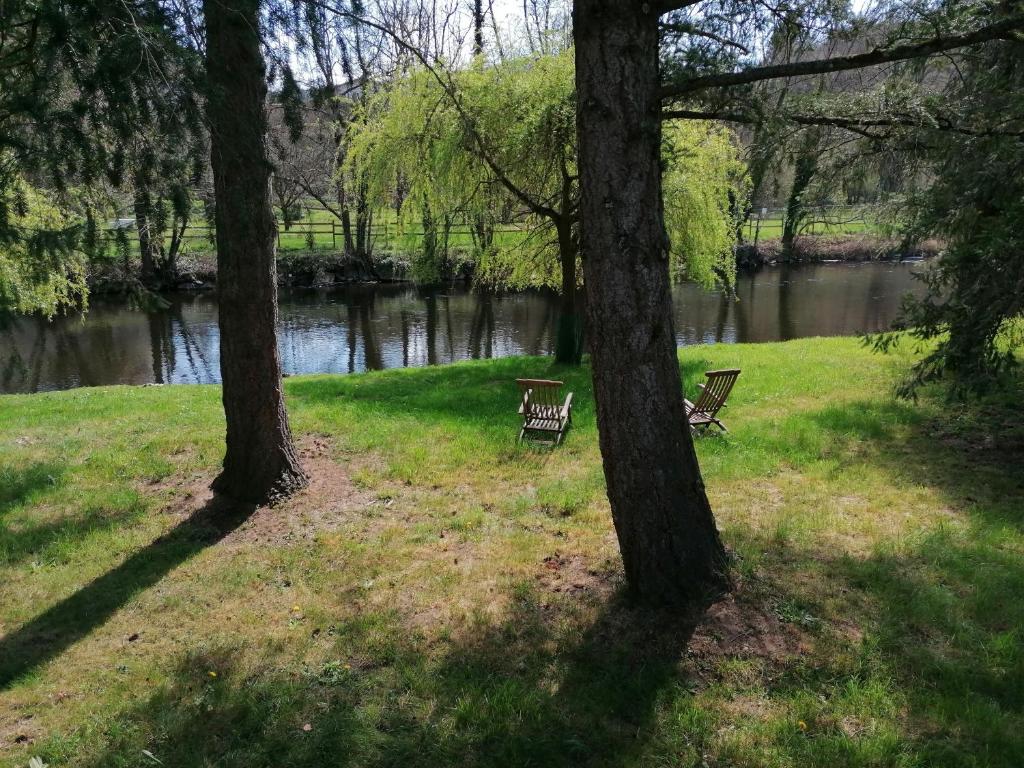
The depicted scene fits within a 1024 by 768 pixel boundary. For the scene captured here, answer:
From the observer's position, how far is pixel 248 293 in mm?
5828

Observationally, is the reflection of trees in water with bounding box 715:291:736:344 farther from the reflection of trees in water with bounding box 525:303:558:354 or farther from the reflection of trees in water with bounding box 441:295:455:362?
the reflection of trees in water with bounding box 441:295:455:362

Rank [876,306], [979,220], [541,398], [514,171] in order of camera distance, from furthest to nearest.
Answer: [876,306] → [514,171] → [541,398] → [979,220]

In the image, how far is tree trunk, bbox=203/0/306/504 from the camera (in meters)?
5.33

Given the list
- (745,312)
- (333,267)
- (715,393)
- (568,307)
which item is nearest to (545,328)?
(745,312)

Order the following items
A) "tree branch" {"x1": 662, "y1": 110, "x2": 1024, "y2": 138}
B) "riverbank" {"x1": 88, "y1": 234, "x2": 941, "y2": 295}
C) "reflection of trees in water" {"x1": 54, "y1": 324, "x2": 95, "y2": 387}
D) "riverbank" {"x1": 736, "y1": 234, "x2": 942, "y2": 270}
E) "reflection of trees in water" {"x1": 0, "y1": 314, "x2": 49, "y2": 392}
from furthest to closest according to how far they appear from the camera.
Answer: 1. "riverbank" {"x1": 736, "y1": 234, "x2": 942, "y2": 270}
2. "riverbank" {"x1": 88, "y1": 234, "x2": 941, "y2": 295}
3. "reflection of trees in water" {"x1": 54, "y1": 324, "x2": 95, "y2": 387}
4. "reflection of trees in water" {"x1": 0, "y1": 314, "x2": 49, "y2": 392}
5. "tree branch" {"x1": 662, "y1": 110, "x2": 1024, "y2": 138}

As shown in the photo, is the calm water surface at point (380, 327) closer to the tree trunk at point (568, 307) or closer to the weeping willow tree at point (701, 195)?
the tree trunk at point (568, 307)

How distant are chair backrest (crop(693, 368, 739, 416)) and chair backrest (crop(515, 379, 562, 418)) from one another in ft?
5.57

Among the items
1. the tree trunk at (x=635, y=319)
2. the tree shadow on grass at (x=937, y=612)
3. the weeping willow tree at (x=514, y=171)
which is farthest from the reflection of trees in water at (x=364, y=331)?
the tree trunk at (x=635, y=319)

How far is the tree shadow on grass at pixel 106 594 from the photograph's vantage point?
171 inches

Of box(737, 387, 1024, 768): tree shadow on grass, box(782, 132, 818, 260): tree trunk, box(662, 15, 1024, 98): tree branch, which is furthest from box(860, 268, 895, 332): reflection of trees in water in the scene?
box(662, 15, 1024, 98): tree branch

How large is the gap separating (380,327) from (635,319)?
20855 mm

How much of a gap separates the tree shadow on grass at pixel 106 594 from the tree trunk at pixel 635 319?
3.64 m

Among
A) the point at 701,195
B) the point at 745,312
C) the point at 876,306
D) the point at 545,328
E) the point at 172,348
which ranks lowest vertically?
the point at 172,348

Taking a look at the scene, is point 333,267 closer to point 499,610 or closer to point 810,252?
point 810,252
